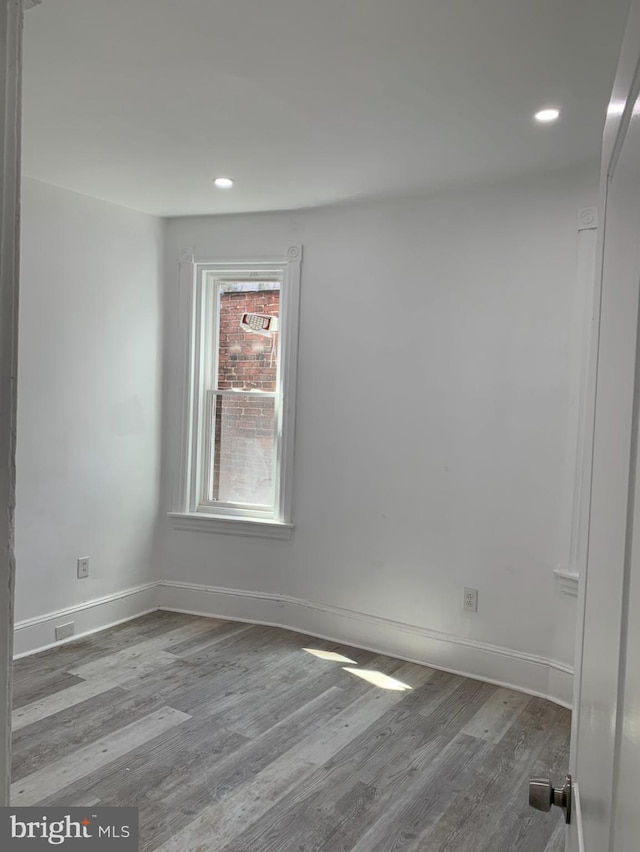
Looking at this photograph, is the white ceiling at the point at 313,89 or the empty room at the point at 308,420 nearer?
the white ceiling at the point at 313,89

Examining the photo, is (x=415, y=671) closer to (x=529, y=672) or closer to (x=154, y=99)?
(x=529, y=672)

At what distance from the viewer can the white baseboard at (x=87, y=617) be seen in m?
3.59

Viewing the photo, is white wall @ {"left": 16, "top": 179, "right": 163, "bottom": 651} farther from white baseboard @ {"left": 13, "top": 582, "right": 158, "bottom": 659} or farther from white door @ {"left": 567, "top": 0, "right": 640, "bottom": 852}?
white door @ {"left": 567, "top": 0, "right": 640, "bottom": 852}

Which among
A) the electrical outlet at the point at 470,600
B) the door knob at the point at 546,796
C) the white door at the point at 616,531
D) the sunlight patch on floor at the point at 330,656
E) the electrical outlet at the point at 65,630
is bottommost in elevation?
the sunlight patch on floor at the point at 330,656

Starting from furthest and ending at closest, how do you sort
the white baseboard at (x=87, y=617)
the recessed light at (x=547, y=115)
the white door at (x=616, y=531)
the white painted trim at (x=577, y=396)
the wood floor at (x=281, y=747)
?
the white baseboard at (x=87, y=617), the white painted trim at (x=577, y=396), the recessed light at (x=547, y=115), the wood floor at (x=281, y=747), the white door at (x=616, y=531)

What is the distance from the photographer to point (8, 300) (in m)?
0.80

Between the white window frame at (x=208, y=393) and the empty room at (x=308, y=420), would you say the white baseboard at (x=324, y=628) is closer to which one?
the empty room at (x=308, y=420)

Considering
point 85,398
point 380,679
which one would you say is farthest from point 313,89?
point 380,679

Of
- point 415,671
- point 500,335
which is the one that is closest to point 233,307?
point 500,335

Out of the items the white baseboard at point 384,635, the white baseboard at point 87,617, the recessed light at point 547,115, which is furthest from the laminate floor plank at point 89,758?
the recessed light at point 547,115

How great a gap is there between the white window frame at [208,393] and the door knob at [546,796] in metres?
3.15

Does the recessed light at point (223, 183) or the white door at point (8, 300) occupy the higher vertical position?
the recessed light at point (223, 183)

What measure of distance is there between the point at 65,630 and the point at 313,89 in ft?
10.3

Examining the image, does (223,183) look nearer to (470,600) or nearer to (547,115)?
(547,115)
